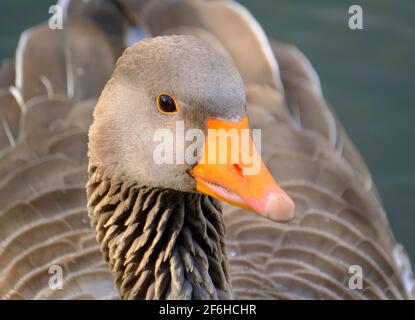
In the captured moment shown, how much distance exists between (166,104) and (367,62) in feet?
14.3

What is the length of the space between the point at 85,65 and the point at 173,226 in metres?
2.22

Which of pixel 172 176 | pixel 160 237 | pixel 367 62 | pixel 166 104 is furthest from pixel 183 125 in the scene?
pixel 367 62

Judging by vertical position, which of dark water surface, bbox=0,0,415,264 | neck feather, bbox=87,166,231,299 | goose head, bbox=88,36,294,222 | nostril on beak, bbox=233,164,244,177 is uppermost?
dark water surface, bbox=0,0,415,264

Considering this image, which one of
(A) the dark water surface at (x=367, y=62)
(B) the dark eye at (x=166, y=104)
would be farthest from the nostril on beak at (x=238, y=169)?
(A) the dark water surface at (x=367, y=62)

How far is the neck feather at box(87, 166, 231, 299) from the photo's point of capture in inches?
157

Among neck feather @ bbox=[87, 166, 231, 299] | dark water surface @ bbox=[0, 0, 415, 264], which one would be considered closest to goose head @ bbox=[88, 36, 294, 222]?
neck feather @ bbox=[87, 166, 231, 299]

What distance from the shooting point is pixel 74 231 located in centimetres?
521

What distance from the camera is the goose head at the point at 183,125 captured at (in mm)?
3555

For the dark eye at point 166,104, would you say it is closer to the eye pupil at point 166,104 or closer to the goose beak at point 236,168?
the eye pupil at point 166,104

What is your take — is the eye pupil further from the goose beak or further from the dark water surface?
the dark water surface

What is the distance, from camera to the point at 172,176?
375 centimetres

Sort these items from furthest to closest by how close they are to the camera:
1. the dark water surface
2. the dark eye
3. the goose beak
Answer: the dark water surface
the dark eye
the goose beak

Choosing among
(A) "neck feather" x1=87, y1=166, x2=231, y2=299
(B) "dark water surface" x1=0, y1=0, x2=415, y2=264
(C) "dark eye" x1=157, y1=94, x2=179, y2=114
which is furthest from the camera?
(B) "dark water surface" x1=0, y1=0, x2=415, y2=264

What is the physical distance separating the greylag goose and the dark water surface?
869 millimetres
